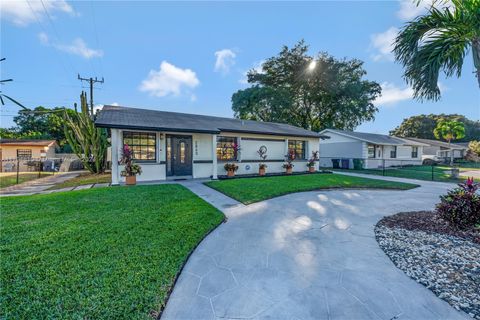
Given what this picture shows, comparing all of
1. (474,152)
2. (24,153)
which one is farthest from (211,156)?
(474,152)

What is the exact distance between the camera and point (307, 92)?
1004 inches

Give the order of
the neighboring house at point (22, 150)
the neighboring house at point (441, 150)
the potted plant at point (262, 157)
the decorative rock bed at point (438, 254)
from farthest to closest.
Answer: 1. the neighboring house at point (441, 150)
2. the neighboring house at point (22, 150)
3. the potted plant at point (262, 157)
4. the decorative rock bed at point (438, 254)

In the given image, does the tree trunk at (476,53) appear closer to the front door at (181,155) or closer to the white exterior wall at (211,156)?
the white exterior wall at (211,156)

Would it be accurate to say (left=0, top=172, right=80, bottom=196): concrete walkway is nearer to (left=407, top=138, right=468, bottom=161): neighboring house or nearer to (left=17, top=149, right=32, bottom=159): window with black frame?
(left=17, top=149, right=32, bottom=159): window with black frame

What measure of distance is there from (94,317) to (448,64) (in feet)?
24.3

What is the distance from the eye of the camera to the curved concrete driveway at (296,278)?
2.02 meters

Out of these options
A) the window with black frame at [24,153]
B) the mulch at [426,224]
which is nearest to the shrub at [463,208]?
the mulch at [426,224]

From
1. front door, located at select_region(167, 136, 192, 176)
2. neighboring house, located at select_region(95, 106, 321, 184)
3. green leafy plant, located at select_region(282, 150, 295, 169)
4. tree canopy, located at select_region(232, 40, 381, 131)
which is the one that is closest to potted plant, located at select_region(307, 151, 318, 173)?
neighboring house, located at select_region(95, 106, 321, 184)

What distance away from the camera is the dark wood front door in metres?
10.2

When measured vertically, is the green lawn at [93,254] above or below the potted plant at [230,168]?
below

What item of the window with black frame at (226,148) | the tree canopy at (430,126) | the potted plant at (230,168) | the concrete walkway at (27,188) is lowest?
the concrete walkway at (27,188)

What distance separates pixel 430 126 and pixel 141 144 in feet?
181

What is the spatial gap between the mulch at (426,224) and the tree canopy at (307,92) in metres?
20.2

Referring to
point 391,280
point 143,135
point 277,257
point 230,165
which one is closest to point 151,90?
point 143,135
